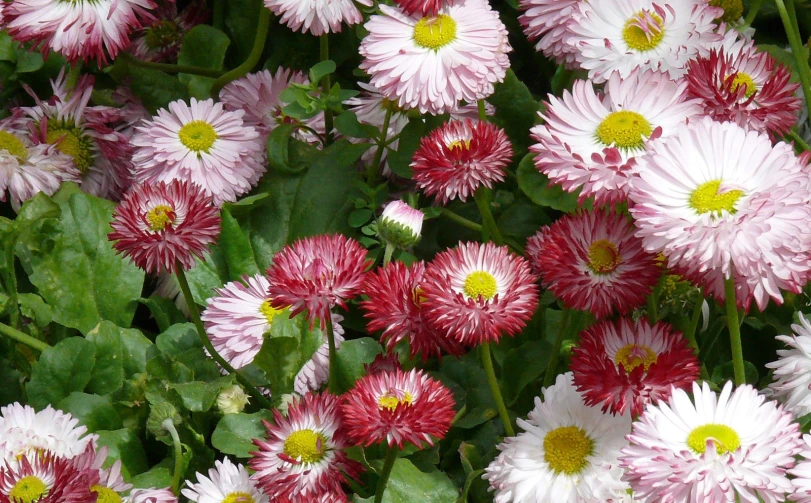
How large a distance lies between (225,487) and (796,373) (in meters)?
0.50

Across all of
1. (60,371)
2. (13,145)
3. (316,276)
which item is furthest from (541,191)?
(13,145)

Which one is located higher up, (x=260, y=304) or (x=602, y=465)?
(x=260, y=304)

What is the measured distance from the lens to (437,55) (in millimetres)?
978

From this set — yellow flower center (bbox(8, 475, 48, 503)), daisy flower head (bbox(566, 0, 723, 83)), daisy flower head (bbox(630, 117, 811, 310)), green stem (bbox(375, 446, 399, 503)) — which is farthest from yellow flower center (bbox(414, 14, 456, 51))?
yellow flower center (bbox(8, 475, 48, 503))

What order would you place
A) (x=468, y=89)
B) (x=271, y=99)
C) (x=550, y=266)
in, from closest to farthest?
(x=550, y=266), (x=468, y=89), (x=271, y=99)

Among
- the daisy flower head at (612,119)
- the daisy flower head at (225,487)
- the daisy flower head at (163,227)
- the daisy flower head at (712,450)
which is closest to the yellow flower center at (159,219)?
the daisy flower head at (163,227)

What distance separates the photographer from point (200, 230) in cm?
87

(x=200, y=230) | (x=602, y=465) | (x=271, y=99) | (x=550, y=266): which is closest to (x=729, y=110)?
(x=550, y=266)

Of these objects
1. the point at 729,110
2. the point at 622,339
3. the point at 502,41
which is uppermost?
the point at 502,41

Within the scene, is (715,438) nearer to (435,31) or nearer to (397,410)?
(397,410)

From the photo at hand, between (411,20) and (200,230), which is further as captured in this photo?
(411,20)

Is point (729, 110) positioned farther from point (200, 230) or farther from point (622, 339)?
point (200, 230)

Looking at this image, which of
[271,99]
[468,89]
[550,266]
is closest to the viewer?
[550,266]

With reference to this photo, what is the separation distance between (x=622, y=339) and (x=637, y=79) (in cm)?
22
